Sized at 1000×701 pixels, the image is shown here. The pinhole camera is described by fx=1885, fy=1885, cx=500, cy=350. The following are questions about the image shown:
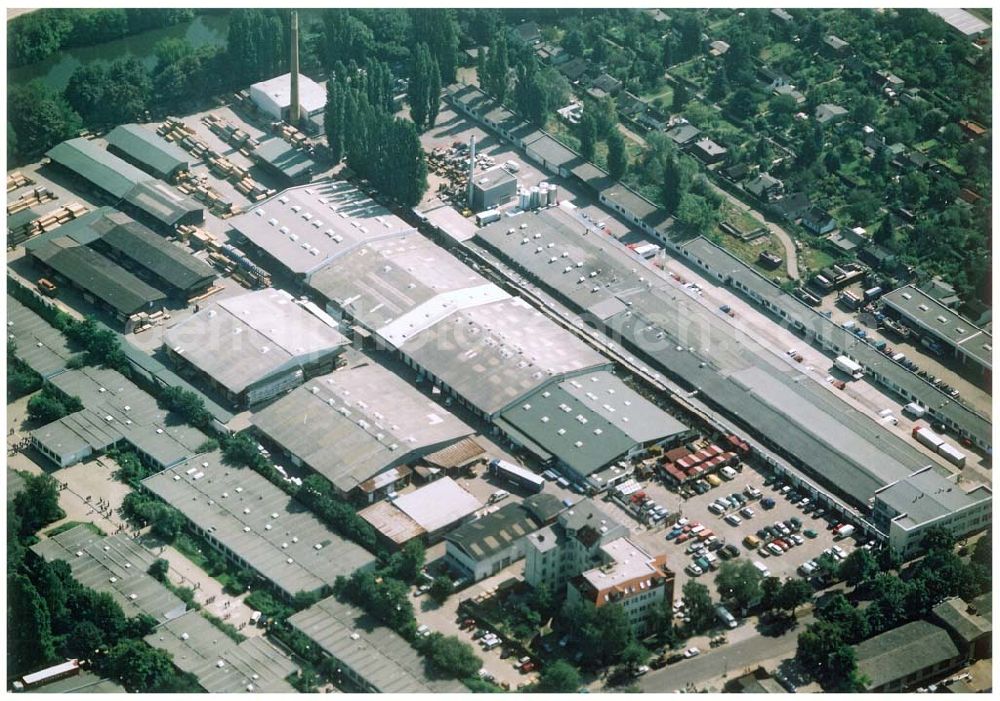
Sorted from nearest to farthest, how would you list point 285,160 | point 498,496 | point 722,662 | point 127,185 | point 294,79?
point 722,662, point 498,496, point 127,185, point 285,160, point 294,79

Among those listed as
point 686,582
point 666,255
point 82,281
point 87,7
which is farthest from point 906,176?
point 87,7

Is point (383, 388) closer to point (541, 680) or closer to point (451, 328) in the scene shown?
point (451, 328)

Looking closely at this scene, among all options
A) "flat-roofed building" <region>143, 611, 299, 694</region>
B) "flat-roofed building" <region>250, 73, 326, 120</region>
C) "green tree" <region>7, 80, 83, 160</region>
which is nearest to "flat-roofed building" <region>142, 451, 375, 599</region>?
"flat-roofed building" <region>143, 611, 299, 694</region>

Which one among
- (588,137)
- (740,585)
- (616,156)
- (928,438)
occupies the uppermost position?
(616,156)

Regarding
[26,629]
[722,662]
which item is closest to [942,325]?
[722,662]

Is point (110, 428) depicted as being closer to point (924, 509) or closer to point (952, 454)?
point (924, 509)
